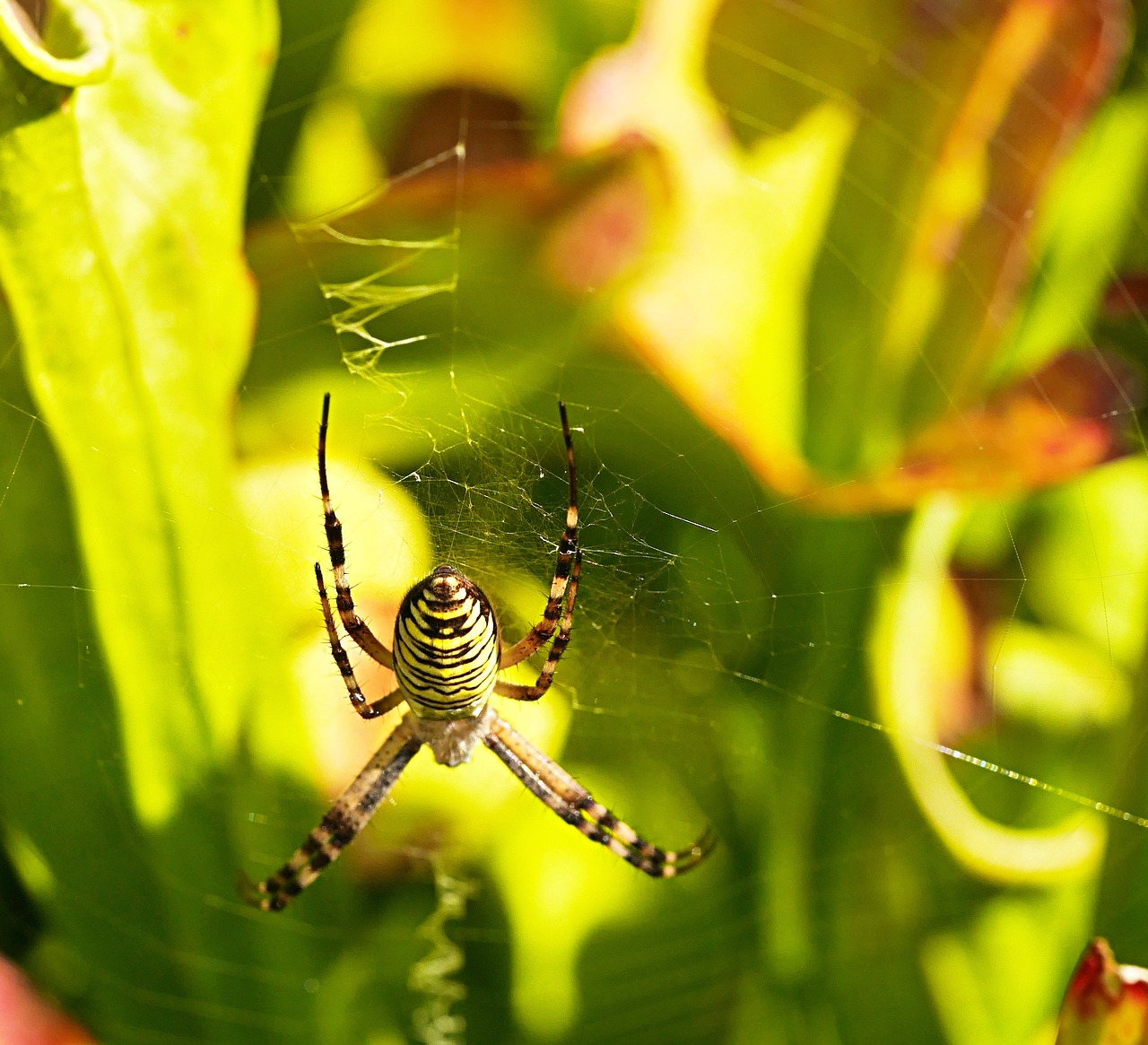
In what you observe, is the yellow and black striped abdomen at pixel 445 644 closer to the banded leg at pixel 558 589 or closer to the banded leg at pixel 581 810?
the banded leg at pixel 558 589

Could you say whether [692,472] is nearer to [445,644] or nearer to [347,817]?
[445,644]

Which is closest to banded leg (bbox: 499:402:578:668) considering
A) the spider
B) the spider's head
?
the spider

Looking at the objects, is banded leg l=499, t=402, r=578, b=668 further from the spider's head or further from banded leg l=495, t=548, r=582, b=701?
the spider's head

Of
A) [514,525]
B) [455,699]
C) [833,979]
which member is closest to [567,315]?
[514,525]

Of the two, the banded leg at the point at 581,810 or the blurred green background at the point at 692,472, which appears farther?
the banded leg at the point at 581,810

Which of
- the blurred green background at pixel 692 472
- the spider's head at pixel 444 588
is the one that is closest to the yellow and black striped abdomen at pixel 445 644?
the spider's head at pixel 444 588

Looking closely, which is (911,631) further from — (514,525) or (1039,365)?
(514,525)

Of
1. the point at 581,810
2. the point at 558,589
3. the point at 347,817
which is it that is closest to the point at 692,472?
the point at 558,589
